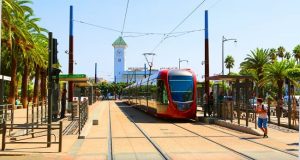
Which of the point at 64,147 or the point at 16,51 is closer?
the point at 64,147

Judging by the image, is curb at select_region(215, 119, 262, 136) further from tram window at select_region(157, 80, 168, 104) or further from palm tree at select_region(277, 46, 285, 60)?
palm tree at select_region(277, 46, 285, 60)

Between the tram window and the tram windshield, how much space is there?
1.60 feet

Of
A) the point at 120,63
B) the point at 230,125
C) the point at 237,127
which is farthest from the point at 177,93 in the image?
the point at 120,63

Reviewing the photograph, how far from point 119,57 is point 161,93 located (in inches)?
6492

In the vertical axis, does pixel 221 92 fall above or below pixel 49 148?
above

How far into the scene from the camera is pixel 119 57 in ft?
634

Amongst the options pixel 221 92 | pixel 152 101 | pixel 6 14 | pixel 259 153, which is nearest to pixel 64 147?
pixel 259 153

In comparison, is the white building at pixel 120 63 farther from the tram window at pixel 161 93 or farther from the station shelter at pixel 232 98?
the station shelter at pixel 232 98

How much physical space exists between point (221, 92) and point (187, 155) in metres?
16.0

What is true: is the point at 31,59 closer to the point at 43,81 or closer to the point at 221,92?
the point at 43,81

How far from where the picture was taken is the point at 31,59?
48.2 metres

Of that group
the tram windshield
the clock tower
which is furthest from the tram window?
the clock tower

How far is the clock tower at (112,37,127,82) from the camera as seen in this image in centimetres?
19100

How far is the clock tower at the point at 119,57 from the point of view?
191m
